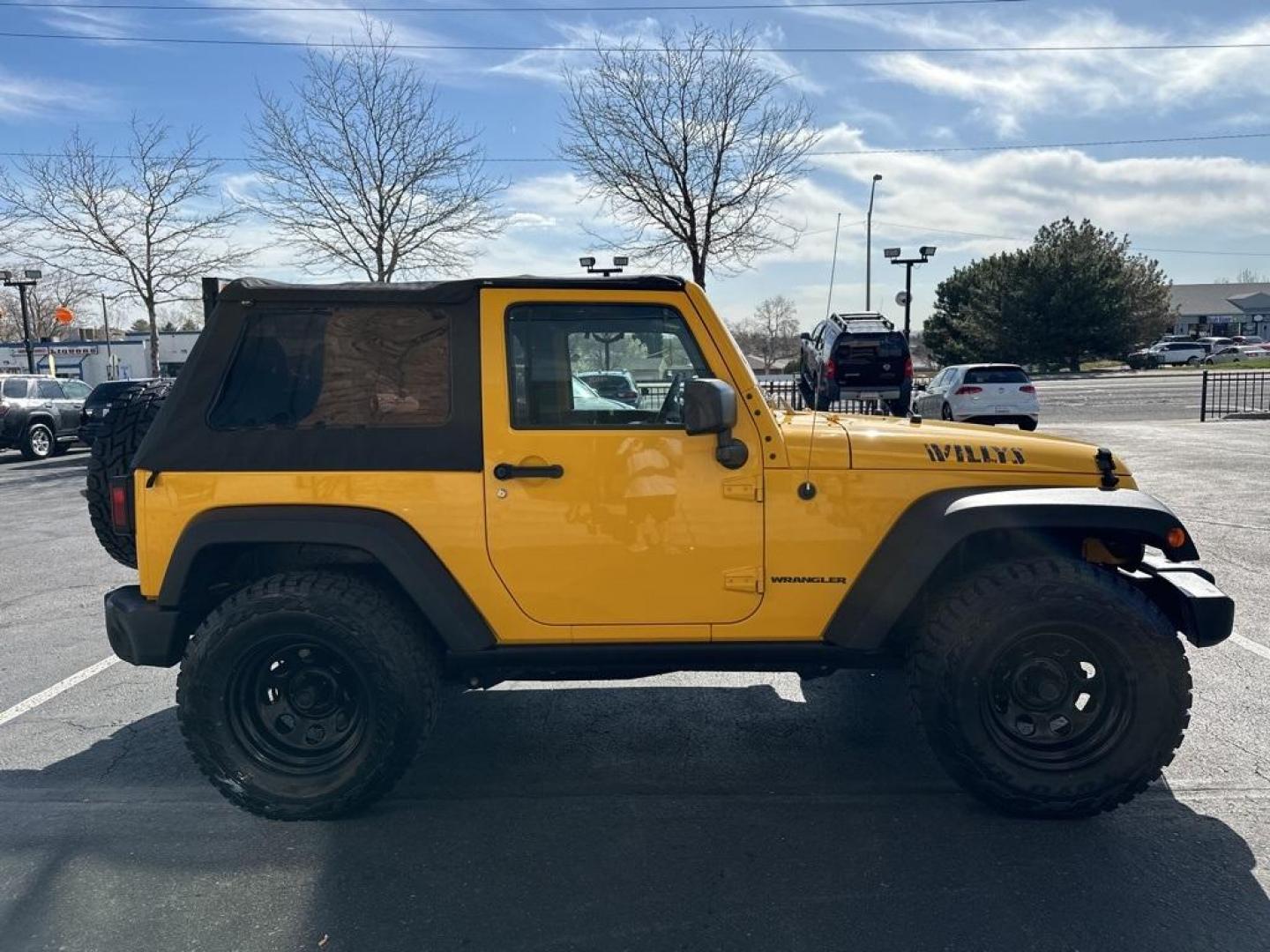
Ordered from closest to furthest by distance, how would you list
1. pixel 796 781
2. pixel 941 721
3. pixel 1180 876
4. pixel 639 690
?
pixel 1180 876 < pixel 941 721 < pixel 796 781 < pixel 639 690

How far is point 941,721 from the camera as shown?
319cm

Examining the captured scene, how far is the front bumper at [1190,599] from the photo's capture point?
126 inches

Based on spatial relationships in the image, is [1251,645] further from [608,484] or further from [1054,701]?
[608,484]

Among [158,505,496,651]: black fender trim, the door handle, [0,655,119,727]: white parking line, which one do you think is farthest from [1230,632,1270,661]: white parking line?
[0,655,119,727]: white parking line

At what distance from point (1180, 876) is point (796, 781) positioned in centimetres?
132

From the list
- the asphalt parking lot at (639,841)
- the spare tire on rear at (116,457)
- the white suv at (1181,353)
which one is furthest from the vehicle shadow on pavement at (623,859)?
the white suv at (1181,353)

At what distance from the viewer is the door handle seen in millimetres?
3189

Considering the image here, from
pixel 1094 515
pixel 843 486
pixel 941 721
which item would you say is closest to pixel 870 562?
Answer: pixel 843 486

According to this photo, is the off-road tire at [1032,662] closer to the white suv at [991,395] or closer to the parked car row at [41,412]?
the white suv at [991,395]

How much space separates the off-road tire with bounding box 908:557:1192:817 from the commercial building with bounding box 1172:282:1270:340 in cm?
9886

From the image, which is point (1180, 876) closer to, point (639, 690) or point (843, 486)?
point (843, 486)

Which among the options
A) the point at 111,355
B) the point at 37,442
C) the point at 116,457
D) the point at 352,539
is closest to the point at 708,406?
the point at 352,539

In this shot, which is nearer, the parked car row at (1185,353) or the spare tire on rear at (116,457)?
the spare tire on rear at (116,457)

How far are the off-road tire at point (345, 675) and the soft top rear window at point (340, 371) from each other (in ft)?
2.00
